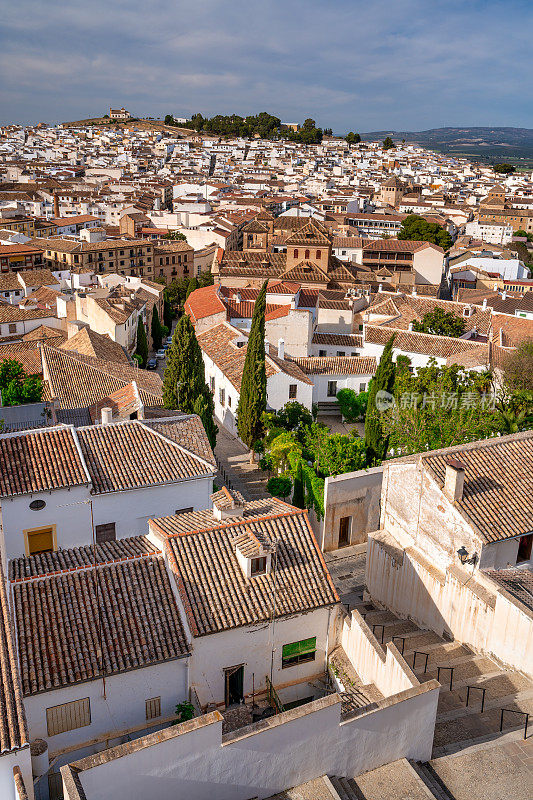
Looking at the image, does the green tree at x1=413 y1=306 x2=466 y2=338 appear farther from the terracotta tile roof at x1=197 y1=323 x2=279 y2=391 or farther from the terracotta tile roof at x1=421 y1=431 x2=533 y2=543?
the terracotta tile roof at x1=421 y1=431 x2=533 y2=543

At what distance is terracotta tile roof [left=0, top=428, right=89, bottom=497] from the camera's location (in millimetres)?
20391

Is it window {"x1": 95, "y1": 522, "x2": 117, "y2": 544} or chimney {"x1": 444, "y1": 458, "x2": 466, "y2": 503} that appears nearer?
chimney {"x1": 444, "y1": 458, "x2": 466, "y2": 503}

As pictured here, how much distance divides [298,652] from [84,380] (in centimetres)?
1990

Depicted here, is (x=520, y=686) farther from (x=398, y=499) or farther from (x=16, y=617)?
(x=16, y=617)

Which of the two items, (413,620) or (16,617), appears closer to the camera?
(16,617)

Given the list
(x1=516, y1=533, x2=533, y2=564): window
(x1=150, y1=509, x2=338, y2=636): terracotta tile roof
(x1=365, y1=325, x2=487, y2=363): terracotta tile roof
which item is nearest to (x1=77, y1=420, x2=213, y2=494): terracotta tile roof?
(x1=150, y1=509, x2=338, y2=636): terracotta tile roof

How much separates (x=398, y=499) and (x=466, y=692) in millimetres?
6516

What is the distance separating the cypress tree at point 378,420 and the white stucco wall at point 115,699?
17.0m

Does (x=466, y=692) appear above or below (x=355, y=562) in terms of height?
above

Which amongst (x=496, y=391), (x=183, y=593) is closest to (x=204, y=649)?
(x=183, y=593)

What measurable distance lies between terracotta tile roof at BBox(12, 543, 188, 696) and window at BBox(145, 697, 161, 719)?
3.82 ft

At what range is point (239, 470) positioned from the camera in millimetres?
34219

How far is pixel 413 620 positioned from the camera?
20.0m

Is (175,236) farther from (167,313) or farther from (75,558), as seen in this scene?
(75,558)
